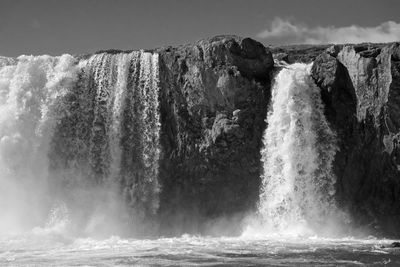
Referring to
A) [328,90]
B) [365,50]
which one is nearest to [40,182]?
[328,90]

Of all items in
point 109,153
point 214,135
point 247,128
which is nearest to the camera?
point 214,135

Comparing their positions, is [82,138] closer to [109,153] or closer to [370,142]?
[109,153]

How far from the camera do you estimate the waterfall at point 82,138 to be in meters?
35.2

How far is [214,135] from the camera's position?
3494 cm

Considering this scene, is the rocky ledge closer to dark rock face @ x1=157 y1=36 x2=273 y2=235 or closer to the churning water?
dark rock face @ x1=157 y1=36 x2=273 y2=235

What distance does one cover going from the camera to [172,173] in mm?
35219

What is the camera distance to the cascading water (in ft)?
109

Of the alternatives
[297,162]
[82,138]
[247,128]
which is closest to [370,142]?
[297,162]

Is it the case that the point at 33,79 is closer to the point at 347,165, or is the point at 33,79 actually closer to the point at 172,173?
the point at 172,173

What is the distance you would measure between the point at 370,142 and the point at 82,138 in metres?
15.6

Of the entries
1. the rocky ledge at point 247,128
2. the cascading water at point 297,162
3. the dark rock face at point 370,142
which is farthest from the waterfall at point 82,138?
the dark rock face at point 370,142

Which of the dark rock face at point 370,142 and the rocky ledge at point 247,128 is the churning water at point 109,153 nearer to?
the rocky ledge at point 247,128

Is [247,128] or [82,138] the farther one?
[82,138]

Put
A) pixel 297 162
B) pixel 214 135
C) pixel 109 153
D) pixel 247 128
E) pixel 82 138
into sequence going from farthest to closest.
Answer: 1. pixel 82 138
2. pixel 109 153
3. pixel 247 128
4. pixel 214 135
5. pixel 297 162
